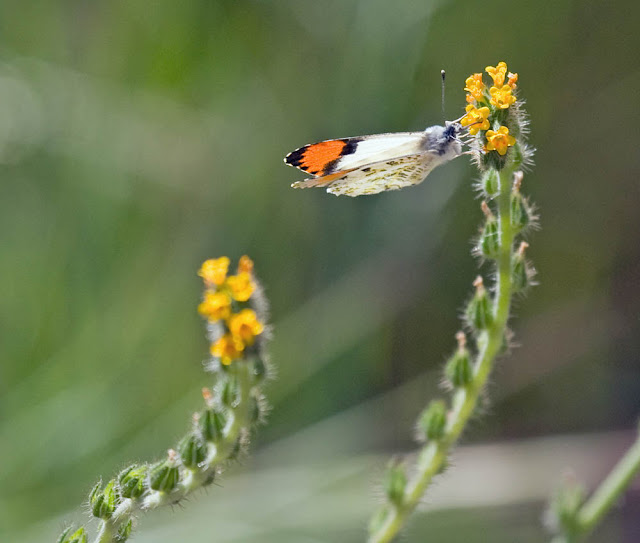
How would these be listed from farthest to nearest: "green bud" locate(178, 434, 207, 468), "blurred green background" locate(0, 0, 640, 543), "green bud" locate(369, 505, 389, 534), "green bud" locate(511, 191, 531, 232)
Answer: "blurred green background" locate(0, 0, 640, 543) < "green bud" locate(369, 505, 389, 534) < "green bud" locate(511, 191, 531, 232) < "green bud" locate(178, 434, 207, 468)

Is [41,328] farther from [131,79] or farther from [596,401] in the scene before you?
[596,401]

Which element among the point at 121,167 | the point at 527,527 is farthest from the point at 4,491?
the point at 527,527

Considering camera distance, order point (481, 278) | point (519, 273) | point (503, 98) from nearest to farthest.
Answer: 1. point (503, 98)
2. point (481, 278)
3. point (519, 273)

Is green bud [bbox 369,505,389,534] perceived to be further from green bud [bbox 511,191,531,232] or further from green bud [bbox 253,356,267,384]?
green bud [bbox 511,191,531,232]

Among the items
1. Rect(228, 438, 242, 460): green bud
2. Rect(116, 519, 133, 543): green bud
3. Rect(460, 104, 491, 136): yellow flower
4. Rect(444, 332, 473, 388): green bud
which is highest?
Rect(460, 104, 491, 136): yellow flower

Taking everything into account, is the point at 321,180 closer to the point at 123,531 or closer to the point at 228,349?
the point at 228,349

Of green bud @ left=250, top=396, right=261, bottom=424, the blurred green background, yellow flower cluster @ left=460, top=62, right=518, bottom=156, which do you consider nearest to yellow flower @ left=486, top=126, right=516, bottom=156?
yellow flower cluster @ left=460, top=62, right=518, bottom=156

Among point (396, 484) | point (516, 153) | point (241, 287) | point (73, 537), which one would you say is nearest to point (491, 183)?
point (516, 153)
